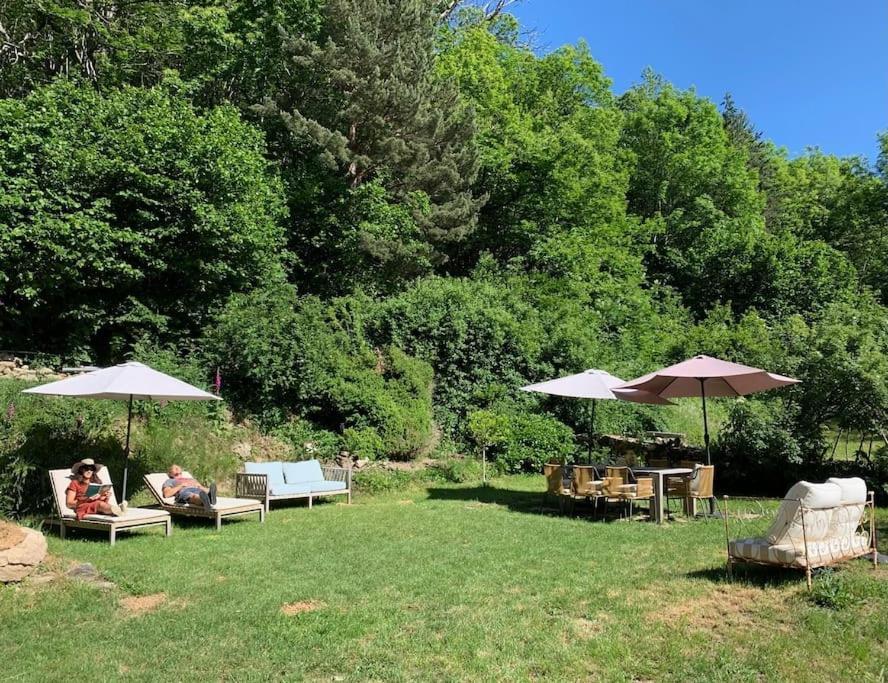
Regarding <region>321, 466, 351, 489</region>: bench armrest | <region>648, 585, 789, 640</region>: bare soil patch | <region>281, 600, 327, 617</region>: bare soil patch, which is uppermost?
<region>321, 466, 351, 489</region>: bench armrest

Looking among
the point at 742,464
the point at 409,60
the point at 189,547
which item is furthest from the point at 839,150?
the point at 189,547

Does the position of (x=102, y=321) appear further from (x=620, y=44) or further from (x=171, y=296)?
(x=620, y=44)

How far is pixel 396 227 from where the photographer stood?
21.4m

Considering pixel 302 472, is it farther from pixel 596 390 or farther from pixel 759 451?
pixel 759 451

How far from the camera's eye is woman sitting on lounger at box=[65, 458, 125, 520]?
812cm

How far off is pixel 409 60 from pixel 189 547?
1838 centimetres

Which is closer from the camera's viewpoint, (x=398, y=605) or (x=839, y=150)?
(x=398, y=605)

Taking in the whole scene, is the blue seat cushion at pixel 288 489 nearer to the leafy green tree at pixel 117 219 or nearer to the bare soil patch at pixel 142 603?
the bare soil patch at pixel 142 603

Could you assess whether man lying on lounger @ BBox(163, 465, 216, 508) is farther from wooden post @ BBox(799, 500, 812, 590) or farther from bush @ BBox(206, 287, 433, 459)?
wooden post @ BBox(799, 500, 812, 590)

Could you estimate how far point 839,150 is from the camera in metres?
41.9

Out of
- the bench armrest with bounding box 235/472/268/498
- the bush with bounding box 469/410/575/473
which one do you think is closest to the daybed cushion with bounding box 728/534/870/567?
the bench armrest with bounding box 235/472/268/498

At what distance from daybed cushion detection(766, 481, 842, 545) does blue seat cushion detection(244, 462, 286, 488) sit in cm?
759

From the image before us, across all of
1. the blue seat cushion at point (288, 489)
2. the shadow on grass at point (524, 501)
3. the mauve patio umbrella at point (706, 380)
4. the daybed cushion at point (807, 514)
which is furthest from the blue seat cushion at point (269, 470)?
the daybed cushion at point (807, 514)

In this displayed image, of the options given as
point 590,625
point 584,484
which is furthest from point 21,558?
point 584,484
